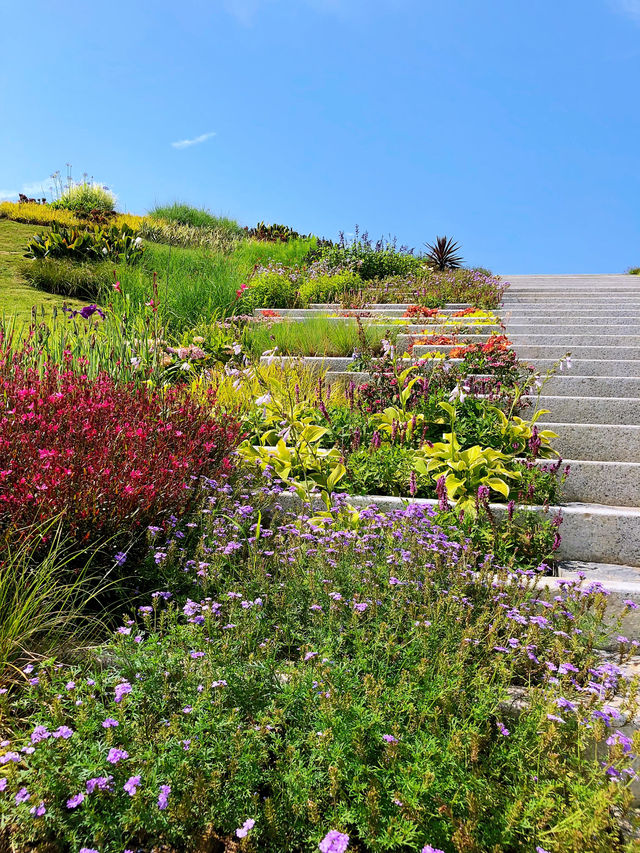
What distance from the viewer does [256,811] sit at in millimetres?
1698

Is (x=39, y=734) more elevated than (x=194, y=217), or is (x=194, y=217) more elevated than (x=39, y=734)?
(x=194, y=217)

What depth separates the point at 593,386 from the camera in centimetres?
581

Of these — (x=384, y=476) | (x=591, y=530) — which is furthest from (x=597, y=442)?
(x=384, y=476)

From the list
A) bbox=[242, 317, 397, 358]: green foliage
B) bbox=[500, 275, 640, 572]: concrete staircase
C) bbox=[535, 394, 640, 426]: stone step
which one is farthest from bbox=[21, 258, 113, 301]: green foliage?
bbox=[535, 394, 640, 426]: stone step

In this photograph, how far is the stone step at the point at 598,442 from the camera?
4.88 meters

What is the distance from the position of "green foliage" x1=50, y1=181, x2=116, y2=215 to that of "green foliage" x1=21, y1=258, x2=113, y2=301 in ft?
29.9

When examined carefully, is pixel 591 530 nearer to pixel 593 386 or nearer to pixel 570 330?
pixel 593 386

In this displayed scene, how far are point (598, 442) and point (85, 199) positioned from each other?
1988cm

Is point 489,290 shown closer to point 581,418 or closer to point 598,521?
point 581,418

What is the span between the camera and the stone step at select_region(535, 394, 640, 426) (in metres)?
5.31

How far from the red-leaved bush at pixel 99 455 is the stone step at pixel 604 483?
264cm

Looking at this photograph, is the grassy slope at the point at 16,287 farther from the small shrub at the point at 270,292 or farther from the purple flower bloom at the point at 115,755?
the purple flower bloom at the point at 115,755

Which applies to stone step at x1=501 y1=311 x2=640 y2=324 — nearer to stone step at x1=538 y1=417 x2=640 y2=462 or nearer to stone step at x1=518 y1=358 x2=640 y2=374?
stone step at x1=518 y1=358 x2=640 y2=374

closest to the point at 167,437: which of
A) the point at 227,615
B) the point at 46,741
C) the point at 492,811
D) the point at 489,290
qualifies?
the point at 227,615
